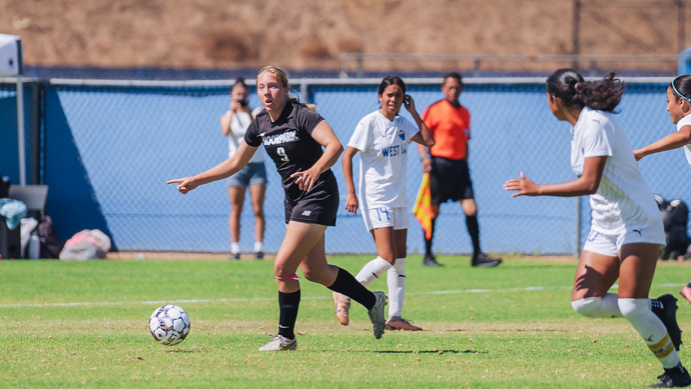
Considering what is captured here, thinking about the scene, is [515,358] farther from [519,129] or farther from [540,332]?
[519,129]

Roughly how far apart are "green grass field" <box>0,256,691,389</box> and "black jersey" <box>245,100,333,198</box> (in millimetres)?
1276

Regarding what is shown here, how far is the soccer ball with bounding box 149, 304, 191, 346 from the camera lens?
6.39 metres

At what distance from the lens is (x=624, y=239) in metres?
5.07

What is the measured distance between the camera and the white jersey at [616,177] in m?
5.00

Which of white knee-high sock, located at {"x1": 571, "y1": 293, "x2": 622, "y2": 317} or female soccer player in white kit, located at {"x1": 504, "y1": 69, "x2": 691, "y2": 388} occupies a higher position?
female soccer player in white kit, located at {"x1": 504, "y1": 69, "x2": 691, "y2": 388}

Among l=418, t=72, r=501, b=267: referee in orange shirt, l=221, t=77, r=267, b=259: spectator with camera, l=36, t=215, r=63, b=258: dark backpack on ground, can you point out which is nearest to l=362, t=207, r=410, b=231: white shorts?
l=418, t=72, r=501, b=267: referee in orange shirt

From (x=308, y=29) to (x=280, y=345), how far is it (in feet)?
120

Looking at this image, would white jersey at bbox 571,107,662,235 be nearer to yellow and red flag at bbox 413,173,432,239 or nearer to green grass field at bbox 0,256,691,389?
green grass field at bbox 0,256,691,389

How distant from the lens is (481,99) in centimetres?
1375

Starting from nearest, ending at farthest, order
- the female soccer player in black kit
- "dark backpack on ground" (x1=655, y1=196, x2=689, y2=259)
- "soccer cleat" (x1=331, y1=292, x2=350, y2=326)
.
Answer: the female soccer player in black kit, "soccer cleat" (x1=331, y1=292, x2=350, y2=326), "dark backpack on ground" (x1=655, y1=196, x2=689, y2=259)

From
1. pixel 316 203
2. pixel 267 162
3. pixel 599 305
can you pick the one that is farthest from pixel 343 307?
pixel 267 162

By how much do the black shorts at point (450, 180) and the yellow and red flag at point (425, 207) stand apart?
0.55 feet

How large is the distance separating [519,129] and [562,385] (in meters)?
8.83

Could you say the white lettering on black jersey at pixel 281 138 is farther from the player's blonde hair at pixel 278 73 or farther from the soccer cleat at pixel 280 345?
the soccer cleat at pixel 280 345
